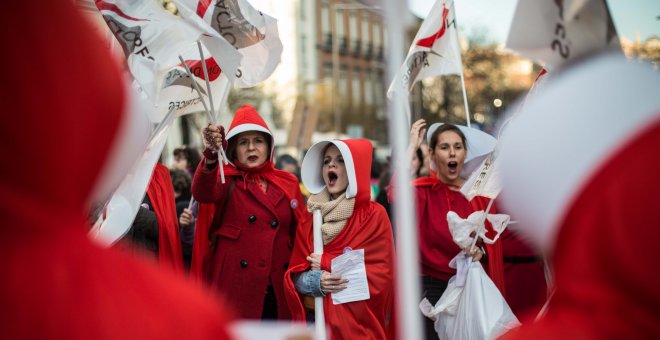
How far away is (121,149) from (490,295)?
4.02 meters

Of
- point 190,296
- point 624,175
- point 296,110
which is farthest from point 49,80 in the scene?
point 296,110

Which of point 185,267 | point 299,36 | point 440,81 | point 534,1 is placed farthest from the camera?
point 299,36

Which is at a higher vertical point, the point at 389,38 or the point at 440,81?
the point at 440,81

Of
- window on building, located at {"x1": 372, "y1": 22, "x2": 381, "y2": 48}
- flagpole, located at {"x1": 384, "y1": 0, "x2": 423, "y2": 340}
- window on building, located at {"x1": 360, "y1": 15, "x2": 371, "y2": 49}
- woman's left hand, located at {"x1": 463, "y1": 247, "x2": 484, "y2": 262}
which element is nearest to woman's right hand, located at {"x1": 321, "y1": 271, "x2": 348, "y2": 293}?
woman's left hand, located at {"x1": 463, "y1": 247, "x2": 484, "y2": 262}

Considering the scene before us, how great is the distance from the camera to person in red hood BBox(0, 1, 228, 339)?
155cm

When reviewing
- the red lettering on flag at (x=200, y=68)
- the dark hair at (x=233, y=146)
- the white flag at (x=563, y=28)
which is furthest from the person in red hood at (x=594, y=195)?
the red lettering on flag at (x=200, y=68)

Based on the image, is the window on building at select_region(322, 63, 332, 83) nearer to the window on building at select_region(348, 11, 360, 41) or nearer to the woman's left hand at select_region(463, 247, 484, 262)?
the window on building at select_region(348, 11, 360, 41)

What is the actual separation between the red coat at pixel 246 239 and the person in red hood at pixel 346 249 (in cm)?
30

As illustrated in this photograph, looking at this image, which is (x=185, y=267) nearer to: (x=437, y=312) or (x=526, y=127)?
(x=437, y=312)

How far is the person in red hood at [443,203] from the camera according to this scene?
6148mm

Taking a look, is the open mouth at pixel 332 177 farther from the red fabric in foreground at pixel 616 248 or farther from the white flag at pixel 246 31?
the red fabric in foreground at pixel 616 248

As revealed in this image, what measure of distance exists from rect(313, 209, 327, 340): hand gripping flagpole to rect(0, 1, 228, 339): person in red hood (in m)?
3.37

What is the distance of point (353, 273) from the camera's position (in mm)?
5410

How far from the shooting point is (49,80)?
157 cm
